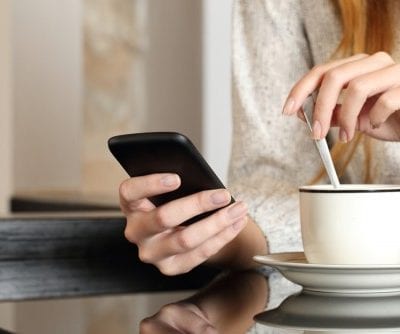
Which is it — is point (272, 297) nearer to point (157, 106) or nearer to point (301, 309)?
point (301, 309)

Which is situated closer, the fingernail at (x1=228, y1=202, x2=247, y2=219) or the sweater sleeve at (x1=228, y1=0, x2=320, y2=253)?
the fingernail at (x1=228, y1=202, x2=247, y2=219)

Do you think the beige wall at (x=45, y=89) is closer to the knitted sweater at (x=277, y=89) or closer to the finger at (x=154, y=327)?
the knitted sweater at (x=277, y=89)

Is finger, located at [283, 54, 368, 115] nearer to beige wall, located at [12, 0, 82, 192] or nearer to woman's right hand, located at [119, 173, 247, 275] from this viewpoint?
woman's right hand, located at [119, 173, 247, 275]

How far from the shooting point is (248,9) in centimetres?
148

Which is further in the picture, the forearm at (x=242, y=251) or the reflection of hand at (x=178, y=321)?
the forearm at (x=242, y=251)

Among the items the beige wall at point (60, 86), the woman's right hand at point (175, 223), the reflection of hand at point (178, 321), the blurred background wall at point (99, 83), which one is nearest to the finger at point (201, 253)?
the woman's right hand at point (175, 223)

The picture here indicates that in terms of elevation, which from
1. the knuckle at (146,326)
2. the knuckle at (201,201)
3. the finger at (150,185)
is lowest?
the knuckle at (146,326)

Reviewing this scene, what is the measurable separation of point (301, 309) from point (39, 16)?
10.1 ft

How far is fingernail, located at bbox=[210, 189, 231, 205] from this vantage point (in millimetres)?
959

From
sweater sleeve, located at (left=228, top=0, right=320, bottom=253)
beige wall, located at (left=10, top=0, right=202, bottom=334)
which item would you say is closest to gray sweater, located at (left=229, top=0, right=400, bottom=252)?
sweater sleeve, located at (left=228, top=0, right=320, bottom=253)

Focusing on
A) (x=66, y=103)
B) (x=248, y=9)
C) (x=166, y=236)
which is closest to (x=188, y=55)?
(x=66, y=103)

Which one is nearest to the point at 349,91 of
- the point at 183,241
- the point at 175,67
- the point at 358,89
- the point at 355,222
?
the point at 358,89

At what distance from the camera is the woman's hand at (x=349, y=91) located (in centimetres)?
94

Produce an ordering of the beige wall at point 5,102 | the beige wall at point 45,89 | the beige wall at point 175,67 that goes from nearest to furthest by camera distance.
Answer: the beige wall at point 175,67
the beige wall at point 5,102
the beige wall at point 45,89
